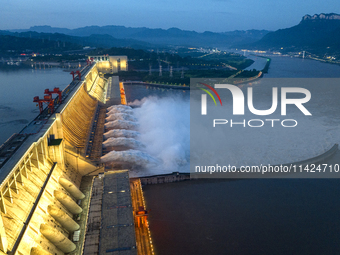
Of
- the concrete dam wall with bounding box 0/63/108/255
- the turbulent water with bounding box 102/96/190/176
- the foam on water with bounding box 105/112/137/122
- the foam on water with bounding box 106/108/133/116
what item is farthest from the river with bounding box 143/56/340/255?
the foam on water with bounding box 106/108/133/116

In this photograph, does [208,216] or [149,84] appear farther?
[149,84]

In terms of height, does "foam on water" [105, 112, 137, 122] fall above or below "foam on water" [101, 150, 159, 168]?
above

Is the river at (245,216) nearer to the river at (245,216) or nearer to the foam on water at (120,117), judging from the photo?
the river at (245,216)

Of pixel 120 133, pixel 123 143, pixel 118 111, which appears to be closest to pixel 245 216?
pixel 123 143

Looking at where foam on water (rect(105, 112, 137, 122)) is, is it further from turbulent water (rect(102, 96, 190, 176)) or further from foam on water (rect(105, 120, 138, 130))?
foam on water (rect(105, 120, 138, 130))

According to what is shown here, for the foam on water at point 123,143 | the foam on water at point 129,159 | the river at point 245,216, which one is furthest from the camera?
the foam on water at point 123,143

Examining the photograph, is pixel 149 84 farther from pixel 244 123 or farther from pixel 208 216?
pixel 208 216

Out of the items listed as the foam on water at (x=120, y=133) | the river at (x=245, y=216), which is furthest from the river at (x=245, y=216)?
the foam on water at (x=120, y=133)

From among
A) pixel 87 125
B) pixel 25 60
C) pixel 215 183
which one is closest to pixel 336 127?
pixel 215 183
